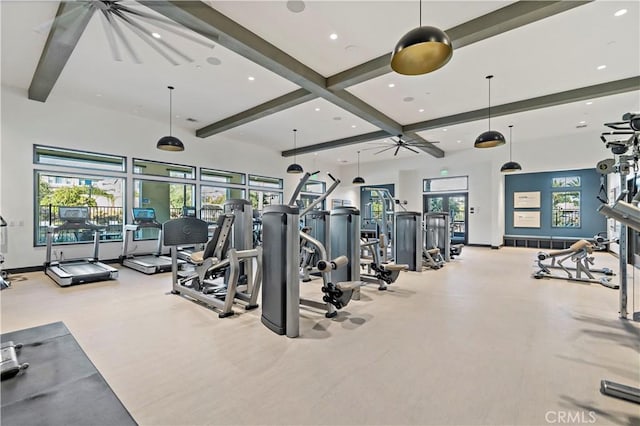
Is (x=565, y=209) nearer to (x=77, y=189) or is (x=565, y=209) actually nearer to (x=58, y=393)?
(x=58, y=393)

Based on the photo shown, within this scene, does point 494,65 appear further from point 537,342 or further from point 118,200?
point 118,200

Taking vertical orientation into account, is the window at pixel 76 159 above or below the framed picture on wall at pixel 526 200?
above

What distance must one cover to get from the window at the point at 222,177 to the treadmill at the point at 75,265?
3674mm

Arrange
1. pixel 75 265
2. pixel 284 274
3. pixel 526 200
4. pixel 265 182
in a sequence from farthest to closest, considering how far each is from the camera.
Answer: pixel 265 182 < pixel 526 200 < pixel 75 265 < pixel 284 274

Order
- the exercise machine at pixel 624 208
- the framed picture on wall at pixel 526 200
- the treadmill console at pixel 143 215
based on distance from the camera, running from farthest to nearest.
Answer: the framed picture on wall at pixel 526 200, the treadmill console at pixel 143 215, the exercise machine at pixel 624 208

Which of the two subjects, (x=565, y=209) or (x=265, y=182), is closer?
(x=565, y=209)

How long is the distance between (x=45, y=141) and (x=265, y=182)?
6.66m

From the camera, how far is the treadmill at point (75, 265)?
5.27 metres

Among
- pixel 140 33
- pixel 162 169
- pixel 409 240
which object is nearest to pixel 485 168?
pixel 409 240

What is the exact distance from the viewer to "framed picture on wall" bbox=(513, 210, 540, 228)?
1138cm

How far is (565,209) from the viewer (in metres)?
10.8

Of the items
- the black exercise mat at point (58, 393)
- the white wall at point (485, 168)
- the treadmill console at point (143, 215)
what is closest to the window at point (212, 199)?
the treadmill console at point (143, 215)

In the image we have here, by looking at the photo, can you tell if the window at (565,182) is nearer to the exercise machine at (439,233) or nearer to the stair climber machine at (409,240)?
the exercise machine at (439,233)

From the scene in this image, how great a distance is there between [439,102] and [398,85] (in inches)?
62.7
